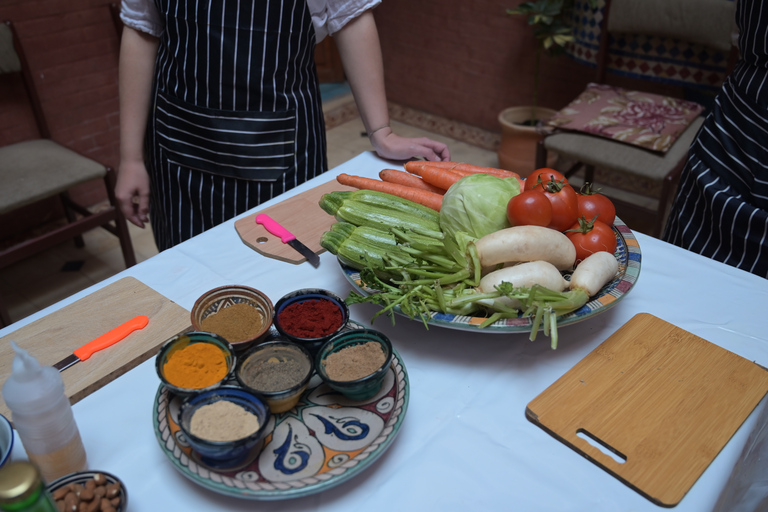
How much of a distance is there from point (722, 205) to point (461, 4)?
8.20 ft

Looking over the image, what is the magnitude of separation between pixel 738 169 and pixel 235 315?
1128 millimetres

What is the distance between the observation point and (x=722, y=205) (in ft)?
4.17

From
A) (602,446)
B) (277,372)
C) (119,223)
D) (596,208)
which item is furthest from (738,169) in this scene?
(119,223)

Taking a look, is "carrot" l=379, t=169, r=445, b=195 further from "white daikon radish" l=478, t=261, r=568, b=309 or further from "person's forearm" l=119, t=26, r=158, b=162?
"person's forearm" l=119, t=26, r=158, b=162

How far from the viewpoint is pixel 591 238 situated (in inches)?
37.4

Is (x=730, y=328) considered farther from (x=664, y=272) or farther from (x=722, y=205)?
(x=722, y=205)

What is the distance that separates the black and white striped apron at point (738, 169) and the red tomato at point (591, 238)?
18.8 inches

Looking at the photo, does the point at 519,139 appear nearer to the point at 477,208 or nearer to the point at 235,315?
the point at 477,208

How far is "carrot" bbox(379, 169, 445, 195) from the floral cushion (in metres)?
1.38

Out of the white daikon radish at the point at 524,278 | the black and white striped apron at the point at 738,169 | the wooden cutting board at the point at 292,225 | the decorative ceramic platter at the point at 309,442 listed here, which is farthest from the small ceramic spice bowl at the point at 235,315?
the black and white striped apron at the point at 738,169

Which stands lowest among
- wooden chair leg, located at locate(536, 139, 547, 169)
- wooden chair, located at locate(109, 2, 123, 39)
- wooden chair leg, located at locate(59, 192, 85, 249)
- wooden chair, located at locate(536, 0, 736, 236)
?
wooden chair leg, located at locate(59, 192, 85, 249)

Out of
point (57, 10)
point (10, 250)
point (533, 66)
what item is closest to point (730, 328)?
point (10, 250)

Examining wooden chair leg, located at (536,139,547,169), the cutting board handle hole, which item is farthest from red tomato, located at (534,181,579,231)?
wooden chair leg, located at (536,139,547,169)

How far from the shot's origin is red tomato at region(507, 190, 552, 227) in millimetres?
913
